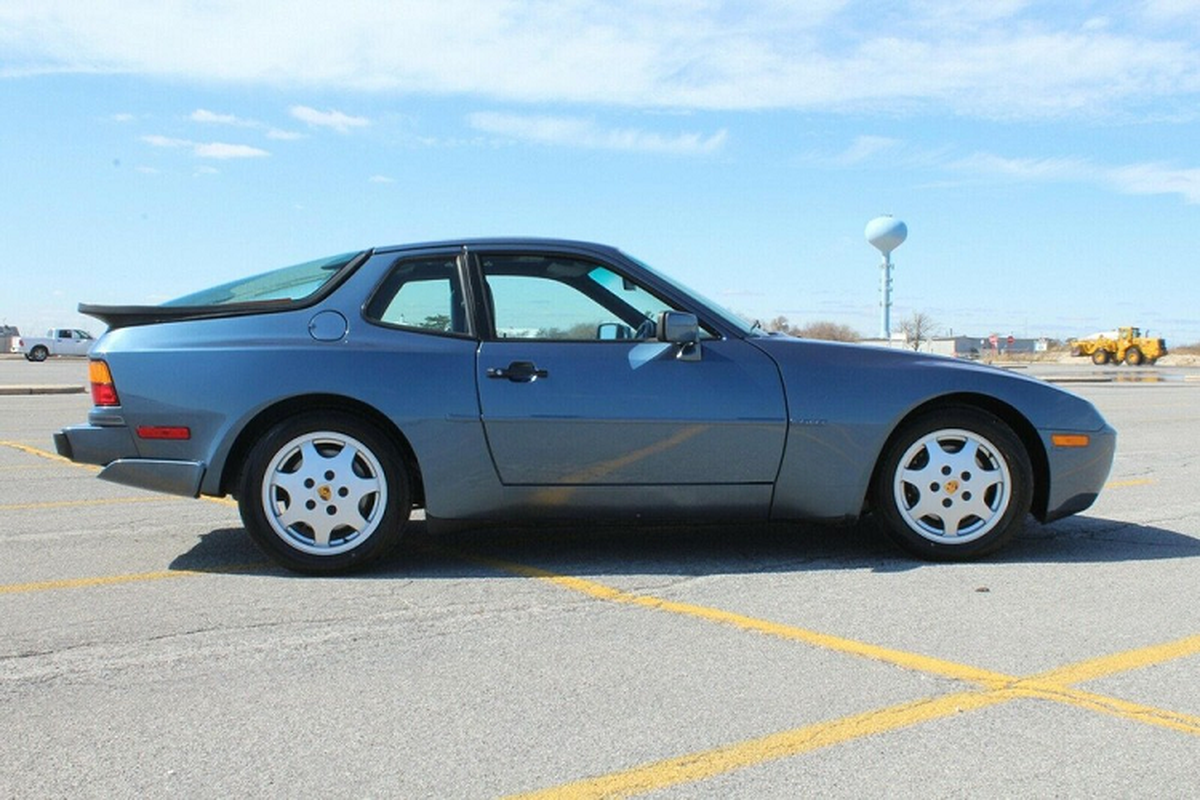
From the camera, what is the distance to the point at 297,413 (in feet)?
16.2

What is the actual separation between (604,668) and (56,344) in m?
58.8

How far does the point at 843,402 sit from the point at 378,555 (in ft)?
7.02

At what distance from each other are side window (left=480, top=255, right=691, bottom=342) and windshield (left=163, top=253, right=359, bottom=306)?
27.9 inches

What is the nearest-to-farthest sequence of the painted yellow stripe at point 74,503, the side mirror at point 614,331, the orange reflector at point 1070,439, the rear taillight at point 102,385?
the rear taillight at point 102,385
the side mirror at point 614,331
the orange reflector at point 1070,439
the painted yellow stripe at point 74,503

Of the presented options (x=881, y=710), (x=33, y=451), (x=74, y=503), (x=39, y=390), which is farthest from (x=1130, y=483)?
(x=39, y=390)

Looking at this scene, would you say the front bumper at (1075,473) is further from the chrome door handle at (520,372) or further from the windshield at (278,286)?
the windshield at (278,286)

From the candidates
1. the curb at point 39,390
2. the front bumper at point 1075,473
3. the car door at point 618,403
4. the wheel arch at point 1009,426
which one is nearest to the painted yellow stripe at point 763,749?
the car door at point 618,403

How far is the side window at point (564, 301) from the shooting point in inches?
200

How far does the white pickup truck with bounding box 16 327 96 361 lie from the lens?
53188 mm

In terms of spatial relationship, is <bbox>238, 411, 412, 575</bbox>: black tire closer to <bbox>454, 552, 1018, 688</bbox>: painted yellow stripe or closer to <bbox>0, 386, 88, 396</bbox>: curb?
<bbox>454, 552, 1018, 688</bbox>: painted yellow stripe

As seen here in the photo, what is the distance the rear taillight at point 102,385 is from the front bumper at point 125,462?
0.39ft

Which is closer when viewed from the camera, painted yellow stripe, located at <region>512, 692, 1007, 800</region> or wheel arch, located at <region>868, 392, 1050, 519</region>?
painted yellow stripe, located at <region>512, 692, 1007, 800</region>

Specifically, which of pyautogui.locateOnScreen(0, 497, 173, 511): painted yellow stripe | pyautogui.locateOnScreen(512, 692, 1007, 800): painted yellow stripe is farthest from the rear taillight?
pyautogui.locateOnScreen(512, 692, 1007, 800): painted yellow stripe

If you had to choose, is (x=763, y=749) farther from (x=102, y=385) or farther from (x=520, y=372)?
(x=102, y=385)
